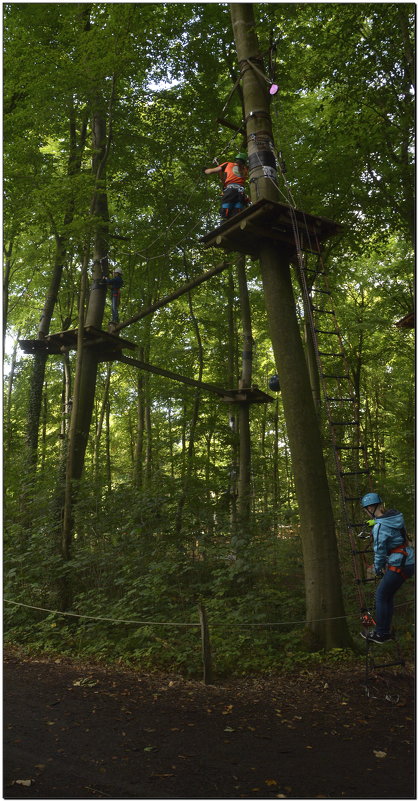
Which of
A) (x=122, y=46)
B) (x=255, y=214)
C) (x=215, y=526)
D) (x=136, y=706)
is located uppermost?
(x=122, y=46)

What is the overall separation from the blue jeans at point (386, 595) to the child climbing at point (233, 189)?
5.95 metres

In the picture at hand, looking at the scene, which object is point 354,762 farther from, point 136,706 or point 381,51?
point 381,51

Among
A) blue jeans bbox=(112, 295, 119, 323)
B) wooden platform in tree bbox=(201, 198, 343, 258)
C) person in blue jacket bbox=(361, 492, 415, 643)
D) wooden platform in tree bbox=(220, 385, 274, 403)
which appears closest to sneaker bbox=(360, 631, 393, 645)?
person in blue jacket bbox=(361, 492, 415, 643)

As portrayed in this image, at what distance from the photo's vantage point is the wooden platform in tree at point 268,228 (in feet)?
23.6

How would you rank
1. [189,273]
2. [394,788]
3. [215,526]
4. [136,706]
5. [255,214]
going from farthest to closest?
1. [189,273]
2. [215,526]
3. [255,214]
4. [136,706]
5. [394,788]

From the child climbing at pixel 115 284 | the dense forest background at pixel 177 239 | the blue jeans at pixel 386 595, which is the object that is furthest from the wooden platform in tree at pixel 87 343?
the blue jeans at pixel 386 595

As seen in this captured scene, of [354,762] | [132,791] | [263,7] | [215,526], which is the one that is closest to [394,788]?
[354,762]

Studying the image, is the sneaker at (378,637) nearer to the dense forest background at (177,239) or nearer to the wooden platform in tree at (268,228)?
the dense forest background at (177,239)

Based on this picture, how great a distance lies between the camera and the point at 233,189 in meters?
8.32

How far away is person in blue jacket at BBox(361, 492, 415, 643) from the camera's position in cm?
520

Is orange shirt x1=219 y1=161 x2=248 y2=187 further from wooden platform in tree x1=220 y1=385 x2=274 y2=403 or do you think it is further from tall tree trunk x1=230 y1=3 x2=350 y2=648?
wooden platform in tree x1=220 y1=385 x2=274 y2=403

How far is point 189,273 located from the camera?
50.8ft

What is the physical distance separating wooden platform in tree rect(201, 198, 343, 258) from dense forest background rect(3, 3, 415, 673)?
2.29 meters

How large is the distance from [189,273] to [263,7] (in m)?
6.65
